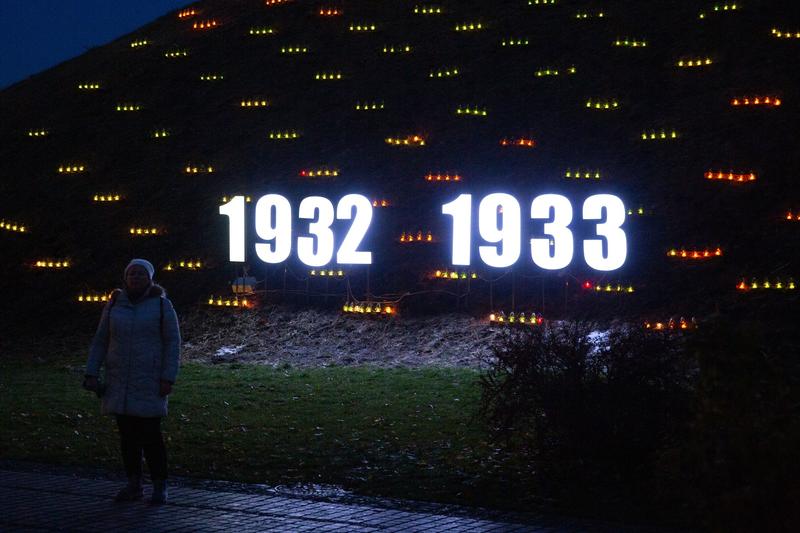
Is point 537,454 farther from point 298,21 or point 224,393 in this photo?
point 298,21

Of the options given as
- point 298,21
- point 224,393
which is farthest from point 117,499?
point 298,21

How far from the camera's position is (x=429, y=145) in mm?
28969

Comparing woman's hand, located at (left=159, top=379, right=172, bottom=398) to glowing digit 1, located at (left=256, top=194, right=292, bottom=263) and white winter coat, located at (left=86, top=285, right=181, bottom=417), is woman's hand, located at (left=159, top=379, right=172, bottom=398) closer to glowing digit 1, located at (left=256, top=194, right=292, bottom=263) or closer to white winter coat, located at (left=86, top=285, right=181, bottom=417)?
white winter coat, located at (left=86, top=285, right=181, bottom=417)

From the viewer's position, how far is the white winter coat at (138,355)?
32.1 feet

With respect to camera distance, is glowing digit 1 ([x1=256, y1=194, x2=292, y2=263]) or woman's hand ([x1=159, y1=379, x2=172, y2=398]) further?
glowing digit 1 ([x1=256, y1=194, x2=292, y2=263])

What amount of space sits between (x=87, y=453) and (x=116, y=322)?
2.90m

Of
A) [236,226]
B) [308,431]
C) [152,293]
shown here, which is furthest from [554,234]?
[152,293]

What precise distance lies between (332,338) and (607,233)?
641 centimetres

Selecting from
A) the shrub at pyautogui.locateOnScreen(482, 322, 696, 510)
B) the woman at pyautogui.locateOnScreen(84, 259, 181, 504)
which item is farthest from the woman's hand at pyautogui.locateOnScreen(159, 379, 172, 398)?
the shrub at pyautogui.locateOnScreen(482, 322, 696, 510)

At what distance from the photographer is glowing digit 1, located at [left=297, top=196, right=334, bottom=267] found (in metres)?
23.6

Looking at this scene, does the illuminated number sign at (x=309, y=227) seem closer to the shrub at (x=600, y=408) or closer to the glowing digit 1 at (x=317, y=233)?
the glowing digit 1 at (x=317, y=233)

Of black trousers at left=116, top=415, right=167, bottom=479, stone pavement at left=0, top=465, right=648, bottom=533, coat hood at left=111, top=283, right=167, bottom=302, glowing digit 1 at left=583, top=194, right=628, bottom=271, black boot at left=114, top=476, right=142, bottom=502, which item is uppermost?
glowing digit 1 at left=583, top=194, right=628, bottom=271

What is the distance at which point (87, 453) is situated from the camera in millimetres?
12188

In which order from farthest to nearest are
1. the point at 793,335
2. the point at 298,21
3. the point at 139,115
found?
the point at 298,21
the point at 139,115
the point at 793,335
